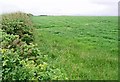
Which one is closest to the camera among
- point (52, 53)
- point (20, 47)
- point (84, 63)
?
point (20, 47)

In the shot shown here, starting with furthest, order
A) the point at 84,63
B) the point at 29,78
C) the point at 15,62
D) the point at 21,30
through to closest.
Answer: the point at 21,30 → the point at 84,63 → the point at 15,62 → the point at 29,78

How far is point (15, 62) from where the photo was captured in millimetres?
8742

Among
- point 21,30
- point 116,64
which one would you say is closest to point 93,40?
point 21,30

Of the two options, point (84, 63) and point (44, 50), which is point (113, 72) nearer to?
point (84, 63)

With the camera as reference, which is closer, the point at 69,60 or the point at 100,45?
the point at 69,60

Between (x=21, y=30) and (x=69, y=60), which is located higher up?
(x=21, y=30)

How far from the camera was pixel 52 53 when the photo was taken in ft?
47.0

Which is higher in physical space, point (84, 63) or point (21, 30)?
point (21, 30)

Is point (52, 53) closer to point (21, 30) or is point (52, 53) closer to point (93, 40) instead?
point (21, 30)

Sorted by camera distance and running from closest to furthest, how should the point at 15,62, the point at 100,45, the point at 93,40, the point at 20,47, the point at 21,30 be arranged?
the point at 15,62 → the point at 20,47 → the point at 21,30 → the point at 100,45 → the point at 93,40

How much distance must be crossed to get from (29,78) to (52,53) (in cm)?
619

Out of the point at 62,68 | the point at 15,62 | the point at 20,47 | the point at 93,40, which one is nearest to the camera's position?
the point at 15,62

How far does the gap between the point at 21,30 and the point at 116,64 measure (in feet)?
20.1

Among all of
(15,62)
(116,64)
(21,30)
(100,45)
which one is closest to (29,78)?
(15,62)
